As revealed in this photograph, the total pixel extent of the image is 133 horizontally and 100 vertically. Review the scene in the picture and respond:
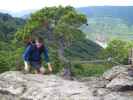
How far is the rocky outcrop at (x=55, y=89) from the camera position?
41.3ft

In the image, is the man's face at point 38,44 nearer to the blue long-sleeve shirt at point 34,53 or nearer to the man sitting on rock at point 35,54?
the man sitting on rock at point 35,54

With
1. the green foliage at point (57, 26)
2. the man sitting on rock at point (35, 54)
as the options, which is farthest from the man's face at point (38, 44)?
the green foliage at point (57, 26)

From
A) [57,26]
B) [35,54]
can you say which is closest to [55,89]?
[35,54]

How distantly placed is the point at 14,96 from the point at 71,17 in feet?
91.6

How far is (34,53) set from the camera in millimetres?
14508

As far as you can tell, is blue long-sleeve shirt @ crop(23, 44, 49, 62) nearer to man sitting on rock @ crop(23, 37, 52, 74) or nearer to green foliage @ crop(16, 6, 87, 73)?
man sitting on rock @ crop(23, 37, 52, 74)

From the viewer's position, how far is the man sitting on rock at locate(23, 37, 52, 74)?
1429 centimetres

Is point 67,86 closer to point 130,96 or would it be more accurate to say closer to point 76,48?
point 130,96

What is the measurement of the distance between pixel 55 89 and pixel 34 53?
1.93 meters

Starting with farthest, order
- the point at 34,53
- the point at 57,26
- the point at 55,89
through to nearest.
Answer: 1. the point at 57,26
2. the point at 34,53
3. the point at 55,89

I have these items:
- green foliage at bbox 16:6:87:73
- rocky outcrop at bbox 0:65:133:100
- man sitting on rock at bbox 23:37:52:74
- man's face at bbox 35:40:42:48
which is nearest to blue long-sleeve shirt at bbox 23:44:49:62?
man sitting on rock at bbox 23:37:52:74

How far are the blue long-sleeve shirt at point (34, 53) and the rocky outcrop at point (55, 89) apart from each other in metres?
0.63

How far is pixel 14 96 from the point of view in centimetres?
1322

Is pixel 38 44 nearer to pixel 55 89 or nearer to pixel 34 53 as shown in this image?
pixel 34 53
